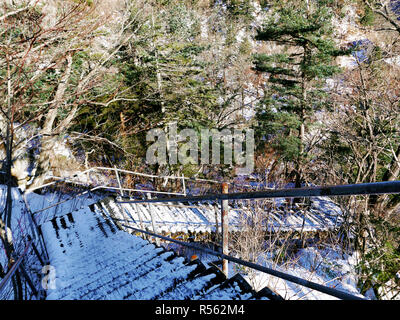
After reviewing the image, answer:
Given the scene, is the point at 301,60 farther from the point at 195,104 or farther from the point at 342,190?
the point at 342,190

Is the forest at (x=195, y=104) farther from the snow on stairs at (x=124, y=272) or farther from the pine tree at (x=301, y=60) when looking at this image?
the snow on stairs at (x=124, y=272)

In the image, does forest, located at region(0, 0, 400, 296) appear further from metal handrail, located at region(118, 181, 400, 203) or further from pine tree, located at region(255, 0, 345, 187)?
metal handrail, located at region(118, 181, 400, 203)

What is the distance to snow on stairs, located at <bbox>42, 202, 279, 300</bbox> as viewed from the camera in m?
1.99

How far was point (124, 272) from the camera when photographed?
279cm

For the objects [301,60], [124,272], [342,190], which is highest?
[301,60]

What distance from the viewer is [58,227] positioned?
5.34 meters

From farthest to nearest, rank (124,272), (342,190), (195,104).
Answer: (195,104), (124,272), (342,190)

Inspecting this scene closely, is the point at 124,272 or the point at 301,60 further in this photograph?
the point at 301,60

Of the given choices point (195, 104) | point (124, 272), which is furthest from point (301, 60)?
point (124, 272)

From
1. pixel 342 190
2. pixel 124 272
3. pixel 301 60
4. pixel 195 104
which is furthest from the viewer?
pixel 195 104

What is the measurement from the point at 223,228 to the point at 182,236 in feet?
18.4

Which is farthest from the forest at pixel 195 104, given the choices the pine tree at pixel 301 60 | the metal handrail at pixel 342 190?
the metal handrail at pixel 342 190
